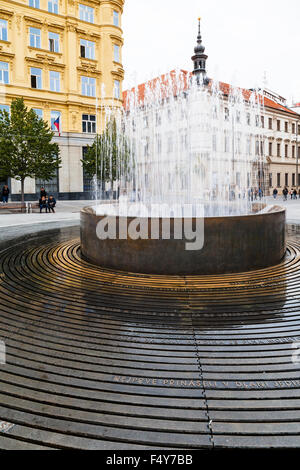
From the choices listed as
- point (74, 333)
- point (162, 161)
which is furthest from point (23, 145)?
point (74, 333)

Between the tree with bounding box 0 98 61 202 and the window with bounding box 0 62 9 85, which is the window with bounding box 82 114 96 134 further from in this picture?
the tree with bounding box 0 98 61 202

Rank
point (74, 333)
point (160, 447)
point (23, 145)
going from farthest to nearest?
point (23, 145) < point (74, 333) < point (160, 447)

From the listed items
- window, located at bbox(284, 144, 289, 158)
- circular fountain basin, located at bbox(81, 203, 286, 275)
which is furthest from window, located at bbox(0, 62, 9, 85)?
window, located at bbox(284, 144, 289, 158)

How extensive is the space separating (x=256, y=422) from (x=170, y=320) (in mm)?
1952

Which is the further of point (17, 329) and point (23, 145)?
point (23, 145)

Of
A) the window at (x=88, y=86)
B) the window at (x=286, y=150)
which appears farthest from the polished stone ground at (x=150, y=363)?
the window at (x=286, y=150)

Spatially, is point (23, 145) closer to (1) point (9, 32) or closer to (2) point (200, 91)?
(1) point (9, 32)

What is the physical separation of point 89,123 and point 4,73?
762 centimetres

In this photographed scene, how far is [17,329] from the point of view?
4.22 metres

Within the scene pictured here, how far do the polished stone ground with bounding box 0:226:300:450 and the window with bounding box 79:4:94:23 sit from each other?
31636 millimetres

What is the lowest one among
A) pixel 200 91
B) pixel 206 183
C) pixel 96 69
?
pixel 206 183

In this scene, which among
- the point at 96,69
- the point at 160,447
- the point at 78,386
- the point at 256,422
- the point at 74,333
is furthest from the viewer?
the point at 96,69

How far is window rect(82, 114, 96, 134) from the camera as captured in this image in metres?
31.8

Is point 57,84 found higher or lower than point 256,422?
higher
